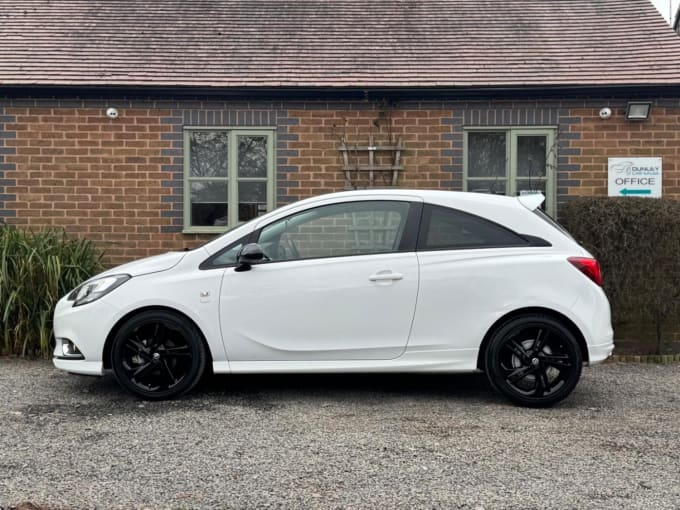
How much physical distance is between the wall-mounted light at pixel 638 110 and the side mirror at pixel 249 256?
5.61 m

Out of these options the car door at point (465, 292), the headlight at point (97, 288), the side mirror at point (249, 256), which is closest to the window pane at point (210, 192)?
the headlight at point (97, 288)

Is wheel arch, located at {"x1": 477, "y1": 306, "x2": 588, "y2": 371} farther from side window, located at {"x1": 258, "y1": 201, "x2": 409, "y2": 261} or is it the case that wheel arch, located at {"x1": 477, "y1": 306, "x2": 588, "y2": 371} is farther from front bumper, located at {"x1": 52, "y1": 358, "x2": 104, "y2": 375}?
front bumper, located at {"x1": 52, "y1": 358, "x2": 104, "y2": 375}

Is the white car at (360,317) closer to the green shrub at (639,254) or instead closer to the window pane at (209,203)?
the green shrub at (639,254)

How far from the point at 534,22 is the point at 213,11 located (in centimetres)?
478

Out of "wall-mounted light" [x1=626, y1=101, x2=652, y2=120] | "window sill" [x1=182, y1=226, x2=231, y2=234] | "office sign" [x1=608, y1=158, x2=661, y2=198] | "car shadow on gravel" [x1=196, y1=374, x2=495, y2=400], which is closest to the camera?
"car shadow on gravel" [x1=196, y1=374, x2=495, y2=400]

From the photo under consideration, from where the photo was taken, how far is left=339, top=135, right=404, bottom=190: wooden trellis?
8656 millimetres

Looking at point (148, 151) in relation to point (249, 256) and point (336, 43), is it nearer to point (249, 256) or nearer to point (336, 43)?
point (336, 43)

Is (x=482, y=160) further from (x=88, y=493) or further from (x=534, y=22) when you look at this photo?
(x=88, y=493)

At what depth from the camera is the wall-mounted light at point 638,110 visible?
8.45m

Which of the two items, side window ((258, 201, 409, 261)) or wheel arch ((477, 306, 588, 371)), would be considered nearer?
wheel arch ((477, 306, 588, 371))

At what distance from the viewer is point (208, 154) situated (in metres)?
8.89

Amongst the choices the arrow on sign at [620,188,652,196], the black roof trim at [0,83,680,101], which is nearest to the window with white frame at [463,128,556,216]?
the black roof trim at [0,83,680,101]

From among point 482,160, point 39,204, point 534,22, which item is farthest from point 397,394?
point 534,22

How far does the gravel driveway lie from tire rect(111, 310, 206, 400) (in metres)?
0.15
